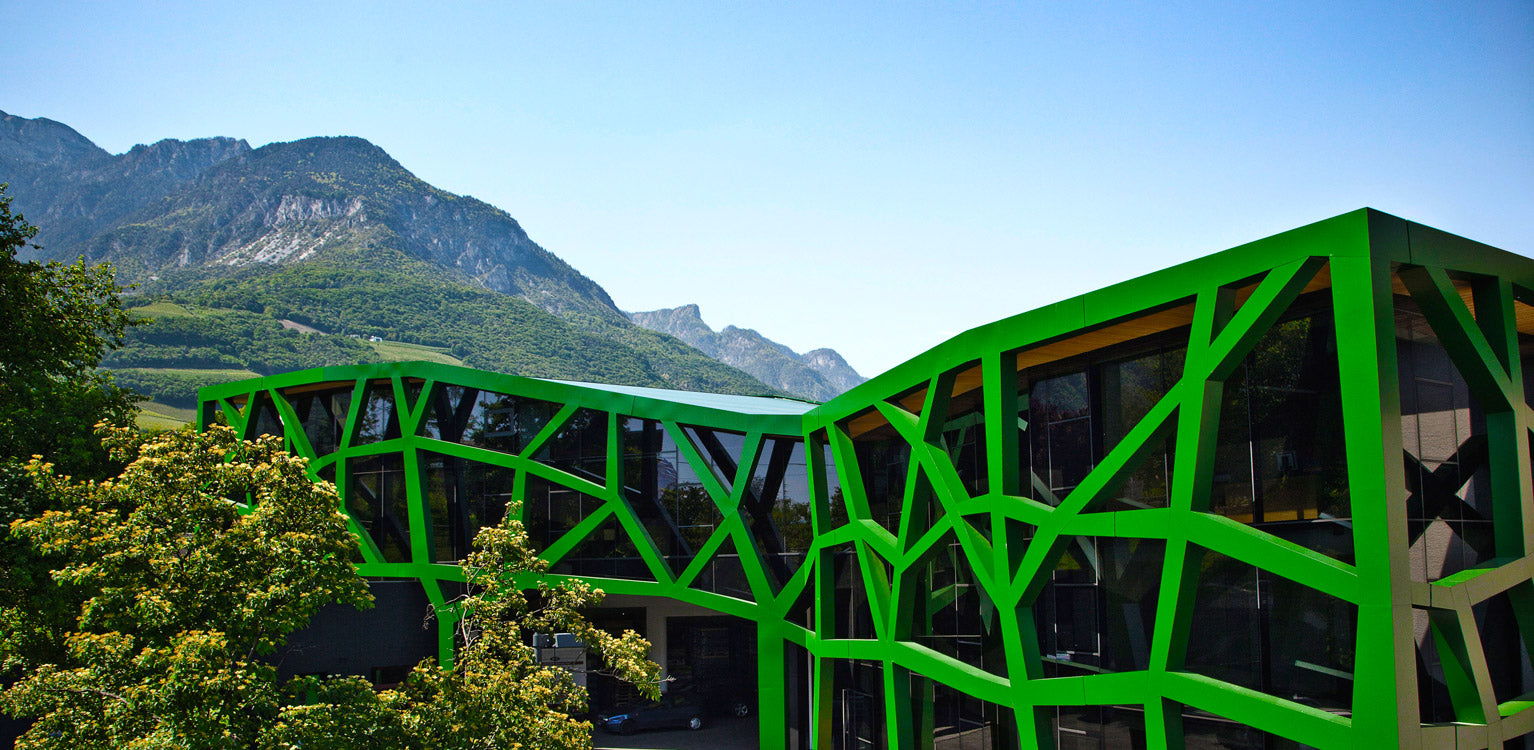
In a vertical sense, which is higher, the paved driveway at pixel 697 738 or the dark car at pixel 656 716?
the dark car at pixel 656 716

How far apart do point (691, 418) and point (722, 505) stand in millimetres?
2576

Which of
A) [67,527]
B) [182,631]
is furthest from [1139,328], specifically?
[67,527]

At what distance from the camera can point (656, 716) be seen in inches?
1222

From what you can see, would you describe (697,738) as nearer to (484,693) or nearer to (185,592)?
(484,693)

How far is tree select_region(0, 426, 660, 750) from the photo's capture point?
14.0 meters

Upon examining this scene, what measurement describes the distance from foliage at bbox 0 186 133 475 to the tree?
31.9 ft

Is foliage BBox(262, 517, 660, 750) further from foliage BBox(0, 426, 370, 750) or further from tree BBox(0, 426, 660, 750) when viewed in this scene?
foliage BBox(0, 426, 370, 750)

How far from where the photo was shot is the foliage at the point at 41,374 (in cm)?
2480

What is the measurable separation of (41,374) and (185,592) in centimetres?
1541

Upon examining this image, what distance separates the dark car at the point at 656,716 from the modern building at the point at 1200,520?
5418 mm

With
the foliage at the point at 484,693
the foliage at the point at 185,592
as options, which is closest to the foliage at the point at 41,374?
the foliage at the point at 185,592

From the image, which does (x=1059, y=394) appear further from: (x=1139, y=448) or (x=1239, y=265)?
(x=1239, y=265)

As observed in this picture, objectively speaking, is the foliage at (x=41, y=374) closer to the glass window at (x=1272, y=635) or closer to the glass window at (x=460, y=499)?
the glass window at (x=460, y=499)

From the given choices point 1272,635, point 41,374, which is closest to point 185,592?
point 1272,635
